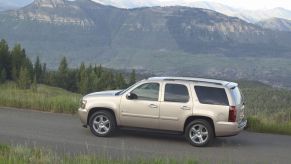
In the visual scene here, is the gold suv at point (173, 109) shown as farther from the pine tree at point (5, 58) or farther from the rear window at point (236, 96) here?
the pine tree at point (5, 58)

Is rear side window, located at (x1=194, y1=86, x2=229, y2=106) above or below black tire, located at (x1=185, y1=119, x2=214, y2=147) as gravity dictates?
above

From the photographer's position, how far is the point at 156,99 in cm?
1313

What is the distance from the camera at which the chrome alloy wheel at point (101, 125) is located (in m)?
13.4

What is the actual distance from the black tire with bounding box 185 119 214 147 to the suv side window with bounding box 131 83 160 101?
1.09 metres

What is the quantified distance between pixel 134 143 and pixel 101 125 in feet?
3.75

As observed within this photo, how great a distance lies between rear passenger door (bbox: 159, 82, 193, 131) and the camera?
42.2ft

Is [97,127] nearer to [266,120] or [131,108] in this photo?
[131,108]

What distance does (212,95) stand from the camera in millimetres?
12922

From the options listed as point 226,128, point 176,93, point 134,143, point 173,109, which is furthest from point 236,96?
point 134,143


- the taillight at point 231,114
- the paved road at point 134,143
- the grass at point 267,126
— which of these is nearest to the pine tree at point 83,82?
the grass at point 267,126

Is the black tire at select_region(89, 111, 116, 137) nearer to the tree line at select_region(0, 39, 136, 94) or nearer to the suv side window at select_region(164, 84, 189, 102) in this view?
the suv side window at select_region(164, 84, 189, 102)

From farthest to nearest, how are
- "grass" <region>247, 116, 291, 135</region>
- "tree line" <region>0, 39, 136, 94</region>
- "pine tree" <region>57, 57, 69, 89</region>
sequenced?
"pine tree" <region>57, 57, 69, 89</region>, "tree line" <region>0, 39, 136, 94</region>, "grass" <region>247, 116, 291, 135</region>

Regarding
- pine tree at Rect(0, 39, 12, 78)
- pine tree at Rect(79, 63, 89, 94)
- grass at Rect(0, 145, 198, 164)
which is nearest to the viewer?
grass at Rect(0, 145, 198, 164)

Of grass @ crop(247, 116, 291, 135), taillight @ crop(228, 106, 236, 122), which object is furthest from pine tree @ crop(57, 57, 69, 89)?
taillight @ crop(228, 106, 236, 122)
